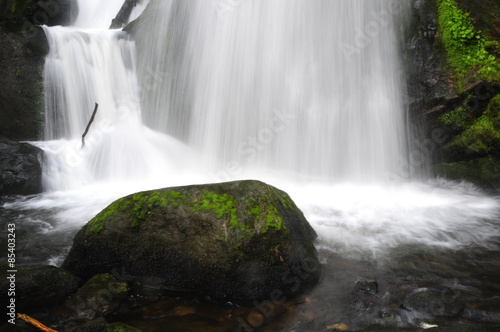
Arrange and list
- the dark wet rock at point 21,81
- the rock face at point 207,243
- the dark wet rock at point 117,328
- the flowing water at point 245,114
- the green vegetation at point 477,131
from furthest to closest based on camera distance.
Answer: the dark wet rock at point 21,81, the flowing water at point 245,114, the green vegetation at point 477,131, the rock face at point 207,243, the dark wet rock at point 117,328

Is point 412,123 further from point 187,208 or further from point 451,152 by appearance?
point 187,208

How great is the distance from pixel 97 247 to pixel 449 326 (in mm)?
3870

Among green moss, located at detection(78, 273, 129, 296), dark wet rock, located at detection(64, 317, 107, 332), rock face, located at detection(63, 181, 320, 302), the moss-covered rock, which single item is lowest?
dark wet rock, located at detection(64, 317, 107, 332)

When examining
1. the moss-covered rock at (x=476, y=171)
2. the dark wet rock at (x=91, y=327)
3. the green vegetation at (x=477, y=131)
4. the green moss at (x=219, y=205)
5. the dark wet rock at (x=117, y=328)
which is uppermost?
the green vegetation at (x=477, y=131)

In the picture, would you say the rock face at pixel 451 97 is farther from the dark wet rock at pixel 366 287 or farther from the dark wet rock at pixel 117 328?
the dark wet rock at pixel 117 328

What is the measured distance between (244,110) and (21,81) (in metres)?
6.52

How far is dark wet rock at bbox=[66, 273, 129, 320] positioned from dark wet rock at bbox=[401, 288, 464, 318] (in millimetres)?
3026

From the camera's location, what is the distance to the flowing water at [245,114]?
7414 millimetres

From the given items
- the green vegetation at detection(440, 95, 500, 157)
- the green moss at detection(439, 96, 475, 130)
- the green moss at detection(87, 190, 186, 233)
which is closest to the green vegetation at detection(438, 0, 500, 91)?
the green moss at detection(439, 96, 475, 130)

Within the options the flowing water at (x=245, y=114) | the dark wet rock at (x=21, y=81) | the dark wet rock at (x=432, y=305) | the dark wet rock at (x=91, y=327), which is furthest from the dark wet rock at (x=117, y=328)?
the dark wet rock at (x=21, y=81)

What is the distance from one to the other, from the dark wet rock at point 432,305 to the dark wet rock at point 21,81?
10314 mm

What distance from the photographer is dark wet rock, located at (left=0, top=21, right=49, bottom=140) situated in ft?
30.8

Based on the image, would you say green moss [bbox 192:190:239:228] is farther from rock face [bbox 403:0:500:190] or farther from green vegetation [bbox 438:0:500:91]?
green vegetation [bbox 438:0:500:91]

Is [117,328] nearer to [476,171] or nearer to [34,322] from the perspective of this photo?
[34,322]
